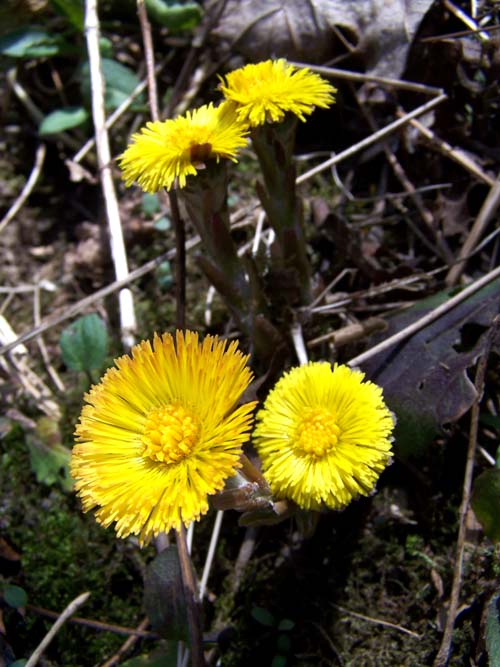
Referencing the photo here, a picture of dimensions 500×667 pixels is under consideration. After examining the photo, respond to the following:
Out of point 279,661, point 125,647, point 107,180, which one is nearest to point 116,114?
point 107,180

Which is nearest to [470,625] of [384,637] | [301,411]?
[384,637]

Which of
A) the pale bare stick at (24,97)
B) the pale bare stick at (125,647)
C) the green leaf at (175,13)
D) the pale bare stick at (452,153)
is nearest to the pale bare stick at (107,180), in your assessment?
the green leaf at (175,13)

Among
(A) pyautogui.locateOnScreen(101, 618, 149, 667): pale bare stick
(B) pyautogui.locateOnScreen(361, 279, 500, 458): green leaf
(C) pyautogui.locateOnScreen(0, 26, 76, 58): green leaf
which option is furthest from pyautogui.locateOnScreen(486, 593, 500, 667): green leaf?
(C) pyautogui.locateOnScreen(0, 26, 76, 58): green leaf

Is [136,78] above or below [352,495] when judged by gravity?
above

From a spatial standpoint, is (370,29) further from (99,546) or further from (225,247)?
(99,546)

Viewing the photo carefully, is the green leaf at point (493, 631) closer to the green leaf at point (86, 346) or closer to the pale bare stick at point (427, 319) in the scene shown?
the pale bare stick at point (427, 319)

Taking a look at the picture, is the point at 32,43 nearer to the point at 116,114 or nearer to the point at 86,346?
the point at 116,114

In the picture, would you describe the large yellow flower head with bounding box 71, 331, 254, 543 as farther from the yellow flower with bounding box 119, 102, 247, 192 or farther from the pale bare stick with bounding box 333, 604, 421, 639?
the pale bare stick with bounding box 333, 604, 421, 639
